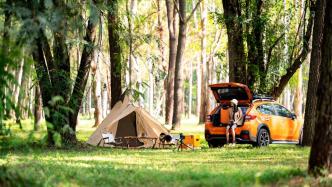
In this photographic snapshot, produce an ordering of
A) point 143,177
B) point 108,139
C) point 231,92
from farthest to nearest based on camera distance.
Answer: point 108,139
point 231,92
point 143,177

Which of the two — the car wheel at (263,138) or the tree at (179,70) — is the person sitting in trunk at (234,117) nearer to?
the car wheel at (263,138)

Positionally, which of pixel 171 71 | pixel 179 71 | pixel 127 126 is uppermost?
pixel 171 71

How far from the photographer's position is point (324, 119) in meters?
11.1

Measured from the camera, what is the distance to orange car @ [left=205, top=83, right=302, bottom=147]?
19.8 meters

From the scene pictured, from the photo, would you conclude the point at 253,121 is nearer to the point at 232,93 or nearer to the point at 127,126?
the point at 232,93

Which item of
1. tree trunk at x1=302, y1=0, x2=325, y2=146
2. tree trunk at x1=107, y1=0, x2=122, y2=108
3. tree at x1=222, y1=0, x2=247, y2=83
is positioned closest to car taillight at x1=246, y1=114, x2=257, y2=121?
tree trunk at x1=302, y1=0, x2=325, y2=146

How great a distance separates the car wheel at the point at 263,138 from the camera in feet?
65.5

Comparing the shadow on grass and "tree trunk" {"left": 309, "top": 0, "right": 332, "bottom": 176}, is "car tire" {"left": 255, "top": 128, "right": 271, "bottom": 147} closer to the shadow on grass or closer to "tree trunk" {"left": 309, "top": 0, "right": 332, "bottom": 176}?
the shadow on grass

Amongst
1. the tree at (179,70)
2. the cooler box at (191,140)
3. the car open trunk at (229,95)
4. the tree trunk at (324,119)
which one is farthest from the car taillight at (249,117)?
the tree at (179,70)

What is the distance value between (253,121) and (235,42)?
4.87 m

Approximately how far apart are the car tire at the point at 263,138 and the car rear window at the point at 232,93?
1.16 meters

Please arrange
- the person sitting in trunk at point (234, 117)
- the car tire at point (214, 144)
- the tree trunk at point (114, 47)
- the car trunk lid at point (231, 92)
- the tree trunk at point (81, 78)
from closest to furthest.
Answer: the tree trunk at point (81, 78)
the person sitting in trunk at point (234, 117)
the car trunk lid at point (231, 92)
the tree trunk at point (114, 47)
the car tire at point (214, 144)

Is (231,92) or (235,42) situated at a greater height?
(235,42)

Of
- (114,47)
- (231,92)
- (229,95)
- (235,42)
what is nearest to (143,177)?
(231,92)
